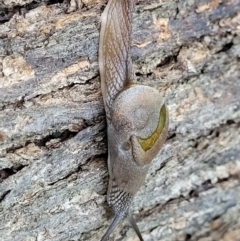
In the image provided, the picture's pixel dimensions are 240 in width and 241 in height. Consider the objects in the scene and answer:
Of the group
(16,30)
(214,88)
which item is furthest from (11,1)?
(214,88)

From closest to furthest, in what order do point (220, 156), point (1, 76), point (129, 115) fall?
1. point (1, 76)
2. point (129, 115)
3. point (220, 156)

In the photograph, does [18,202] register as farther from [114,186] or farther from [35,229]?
[114,186]

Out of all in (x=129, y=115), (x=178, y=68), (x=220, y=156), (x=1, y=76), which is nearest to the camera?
(x=1, y=76)
